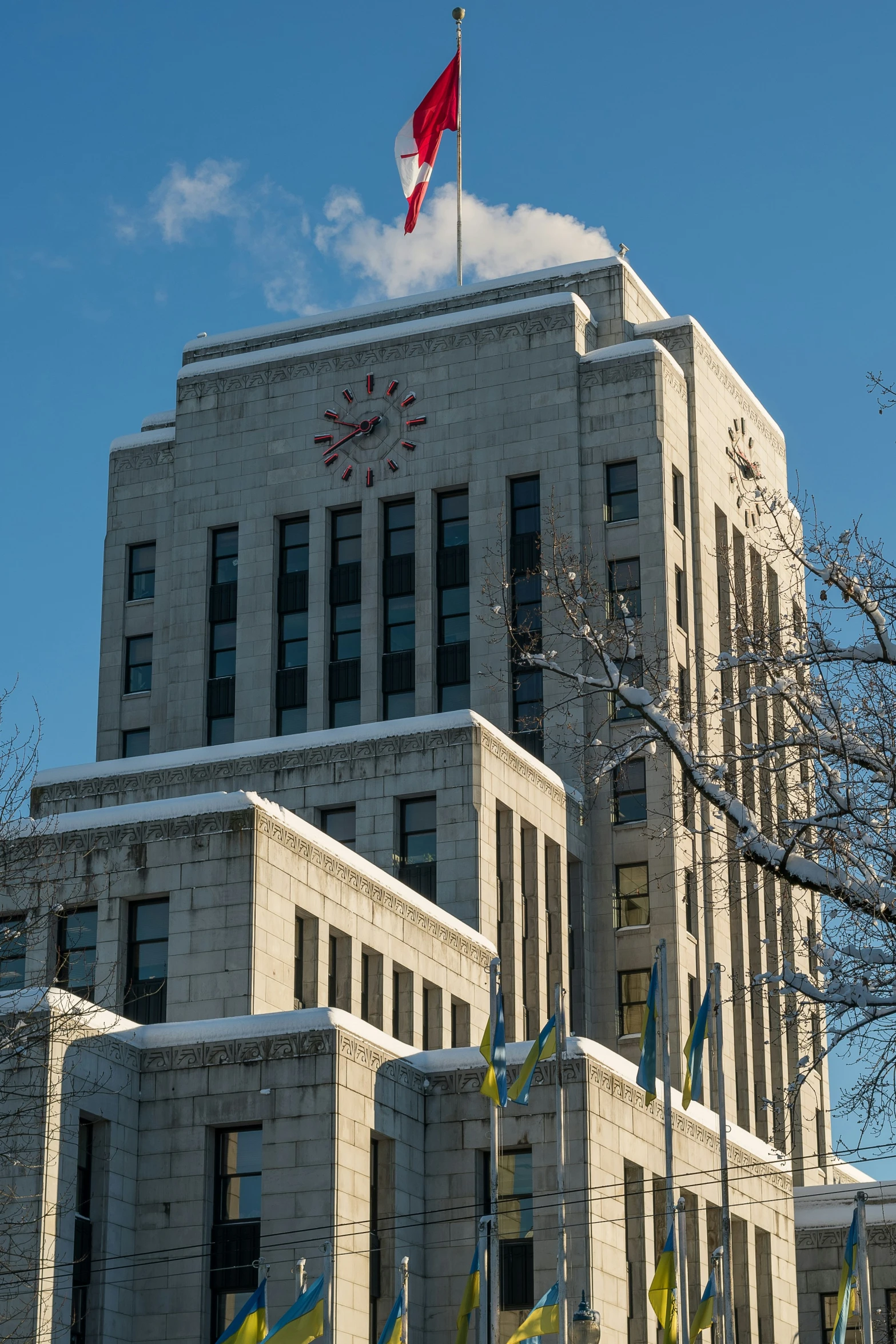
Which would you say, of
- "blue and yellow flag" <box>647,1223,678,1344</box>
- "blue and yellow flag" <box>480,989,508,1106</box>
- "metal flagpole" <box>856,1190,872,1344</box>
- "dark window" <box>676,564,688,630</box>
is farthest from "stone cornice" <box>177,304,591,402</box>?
"blue and yellow flag" <box>647,1223,678,1344</box>

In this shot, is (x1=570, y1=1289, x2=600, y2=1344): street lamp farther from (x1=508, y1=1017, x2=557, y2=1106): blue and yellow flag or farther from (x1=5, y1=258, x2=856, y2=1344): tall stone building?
(x1=5, y1=258, x2=856, y2=1344): tall stone building

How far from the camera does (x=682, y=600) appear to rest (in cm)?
7294

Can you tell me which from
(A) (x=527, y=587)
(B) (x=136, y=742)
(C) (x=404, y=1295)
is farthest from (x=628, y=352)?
(C) (x=404, y=1295)

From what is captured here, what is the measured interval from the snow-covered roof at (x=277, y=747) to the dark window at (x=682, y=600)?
1206 centimetres

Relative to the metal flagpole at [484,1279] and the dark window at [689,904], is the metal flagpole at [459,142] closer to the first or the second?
the dark window at [689,904]

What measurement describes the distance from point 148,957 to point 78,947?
1878mm

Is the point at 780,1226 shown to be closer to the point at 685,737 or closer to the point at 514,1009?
the point at 514,1009

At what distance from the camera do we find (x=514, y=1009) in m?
59.8

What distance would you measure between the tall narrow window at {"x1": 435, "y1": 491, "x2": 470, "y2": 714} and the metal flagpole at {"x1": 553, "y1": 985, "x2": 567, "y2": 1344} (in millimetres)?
30877

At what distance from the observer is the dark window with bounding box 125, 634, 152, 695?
79.3 m

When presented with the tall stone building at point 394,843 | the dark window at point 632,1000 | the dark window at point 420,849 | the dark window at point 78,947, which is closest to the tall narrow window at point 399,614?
the tall stone building at point 394,843

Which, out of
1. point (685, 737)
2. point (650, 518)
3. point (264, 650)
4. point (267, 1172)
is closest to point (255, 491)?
point (264, 650)

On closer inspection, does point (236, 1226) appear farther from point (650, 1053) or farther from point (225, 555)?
point (225, 555)

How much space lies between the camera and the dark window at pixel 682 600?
7256 cm
